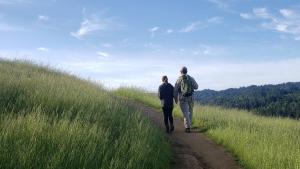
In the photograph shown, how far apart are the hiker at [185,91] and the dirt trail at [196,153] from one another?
0.83 m

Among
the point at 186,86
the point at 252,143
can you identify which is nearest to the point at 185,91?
the point at 186,86

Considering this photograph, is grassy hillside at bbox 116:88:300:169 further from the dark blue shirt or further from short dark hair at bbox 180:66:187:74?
short dark hair at bbox 180:66:187:74

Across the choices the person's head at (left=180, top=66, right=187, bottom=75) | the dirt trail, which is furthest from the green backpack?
the dirt trail

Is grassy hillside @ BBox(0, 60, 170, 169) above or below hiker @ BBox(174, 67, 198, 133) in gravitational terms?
below

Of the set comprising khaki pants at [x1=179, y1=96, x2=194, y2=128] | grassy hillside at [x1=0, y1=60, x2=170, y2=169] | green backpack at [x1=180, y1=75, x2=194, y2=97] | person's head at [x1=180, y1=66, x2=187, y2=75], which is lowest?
grassy hillside at [x1=0, y1=60, x2=170, y2=169]

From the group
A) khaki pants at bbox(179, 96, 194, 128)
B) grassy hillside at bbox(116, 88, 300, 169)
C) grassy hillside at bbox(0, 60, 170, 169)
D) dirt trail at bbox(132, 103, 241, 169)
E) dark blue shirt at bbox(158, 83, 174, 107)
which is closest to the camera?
grassy hillside at bbox(0, 60, 170, 169)

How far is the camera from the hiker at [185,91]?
17.5m

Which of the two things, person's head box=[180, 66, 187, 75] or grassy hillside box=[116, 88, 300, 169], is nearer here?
grassy hillside box=[116, 88, 300, 169]

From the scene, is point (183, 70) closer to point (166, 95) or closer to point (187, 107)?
point (166, 95)

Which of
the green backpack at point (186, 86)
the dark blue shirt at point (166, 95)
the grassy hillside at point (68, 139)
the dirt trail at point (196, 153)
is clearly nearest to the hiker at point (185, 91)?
the green backpack at point (186, 86)

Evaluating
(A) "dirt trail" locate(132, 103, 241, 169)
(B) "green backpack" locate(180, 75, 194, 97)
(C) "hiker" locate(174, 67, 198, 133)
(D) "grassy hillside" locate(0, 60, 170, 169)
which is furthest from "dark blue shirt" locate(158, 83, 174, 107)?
(D) "grassy hillside" locate(0, 60, 170, 169)

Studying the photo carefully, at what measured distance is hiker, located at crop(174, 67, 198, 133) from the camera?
1753 cm

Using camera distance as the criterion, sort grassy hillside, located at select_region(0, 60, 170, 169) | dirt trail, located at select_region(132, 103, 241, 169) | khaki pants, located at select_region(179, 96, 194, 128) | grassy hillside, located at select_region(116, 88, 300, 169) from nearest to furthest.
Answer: grassy hillside, located at select_region(0, 60, 170, 169) < grassy hillside, located at select_region(116, 88, 300, 169) < dirt trail, located at select_region(132, 103, 241, 169) < khaki pants, located at select_region(179, 96, 194, 128)

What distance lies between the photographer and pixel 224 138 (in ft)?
49.4
